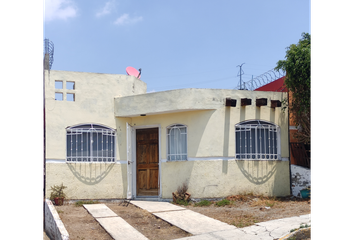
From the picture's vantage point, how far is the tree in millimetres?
9539

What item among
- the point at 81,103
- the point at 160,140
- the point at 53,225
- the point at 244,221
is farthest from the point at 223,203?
the point at 81,103

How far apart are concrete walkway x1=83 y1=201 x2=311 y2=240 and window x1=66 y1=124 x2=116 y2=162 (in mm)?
1860

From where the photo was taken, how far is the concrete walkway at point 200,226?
6.24 m

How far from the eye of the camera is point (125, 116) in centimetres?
1029

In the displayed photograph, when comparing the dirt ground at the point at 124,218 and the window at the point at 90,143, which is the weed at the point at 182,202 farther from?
the window at the point at 90,143

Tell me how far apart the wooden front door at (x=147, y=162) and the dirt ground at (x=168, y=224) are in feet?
3.45

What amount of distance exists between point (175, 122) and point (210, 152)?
136cm

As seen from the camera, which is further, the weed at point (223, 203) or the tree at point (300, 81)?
the tree at point (300, 81)

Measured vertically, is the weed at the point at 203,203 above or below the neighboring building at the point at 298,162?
below

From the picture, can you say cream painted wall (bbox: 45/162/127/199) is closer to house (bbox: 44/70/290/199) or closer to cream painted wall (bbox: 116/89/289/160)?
house (bbox: 44/70/290/199)

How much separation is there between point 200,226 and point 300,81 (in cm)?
527

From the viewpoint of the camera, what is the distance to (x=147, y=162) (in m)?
10.4

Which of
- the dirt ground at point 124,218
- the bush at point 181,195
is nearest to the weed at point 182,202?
the bush at point 181,195

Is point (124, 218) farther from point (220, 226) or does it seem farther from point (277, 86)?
point (277, 86)
